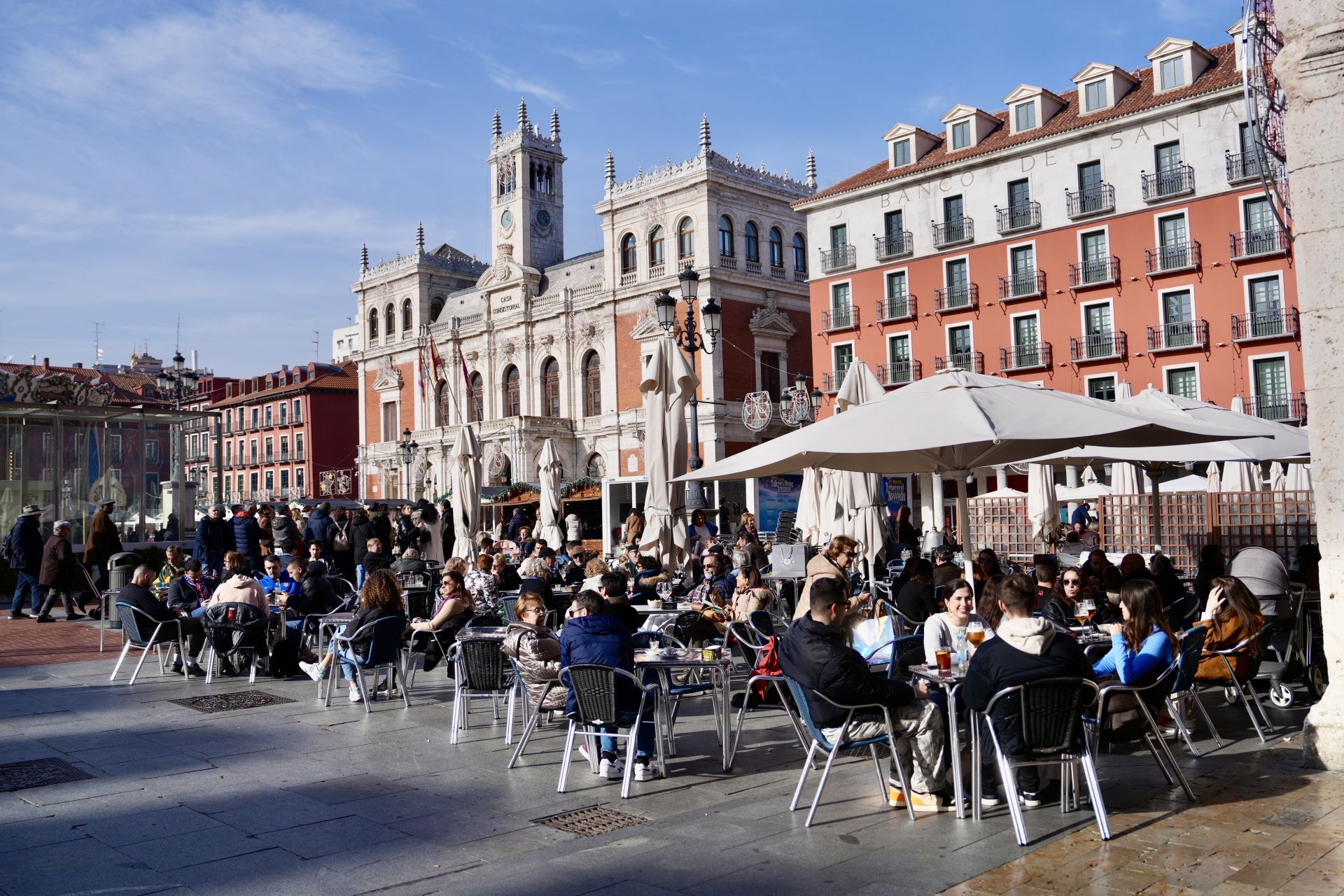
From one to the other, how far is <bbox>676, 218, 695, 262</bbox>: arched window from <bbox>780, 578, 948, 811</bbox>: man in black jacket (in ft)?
116

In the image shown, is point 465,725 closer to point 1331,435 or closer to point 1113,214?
point 1331,435

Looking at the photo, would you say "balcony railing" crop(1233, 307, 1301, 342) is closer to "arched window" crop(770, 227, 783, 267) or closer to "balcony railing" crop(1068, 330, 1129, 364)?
"balcony railing" crop(1068, 330, 1129, 364)

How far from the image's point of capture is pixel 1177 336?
2819 centimetres

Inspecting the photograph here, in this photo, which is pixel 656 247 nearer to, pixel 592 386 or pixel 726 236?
pixel 726 236

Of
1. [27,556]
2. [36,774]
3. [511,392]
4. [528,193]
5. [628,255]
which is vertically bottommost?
[36,774]

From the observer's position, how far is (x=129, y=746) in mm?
7180

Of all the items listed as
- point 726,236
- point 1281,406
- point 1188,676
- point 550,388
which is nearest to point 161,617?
point 1188,676

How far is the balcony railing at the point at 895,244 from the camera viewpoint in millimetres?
32938

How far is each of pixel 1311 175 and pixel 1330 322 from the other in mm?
824

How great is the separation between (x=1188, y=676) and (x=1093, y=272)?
1020 inches

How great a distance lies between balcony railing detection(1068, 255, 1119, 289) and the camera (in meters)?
29.2

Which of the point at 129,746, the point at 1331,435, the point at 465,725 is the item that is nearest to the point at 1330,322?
the point at 1331,435

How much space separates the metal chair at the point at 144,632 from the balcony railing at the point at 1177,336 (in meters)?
25.0

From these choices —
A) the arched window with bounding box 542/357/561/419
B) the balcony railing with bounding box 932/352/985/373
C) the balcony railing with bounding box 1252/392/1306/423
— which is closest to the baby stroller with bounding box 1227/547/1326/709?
the balcony railing with bounding box 1252/392/1306/423
